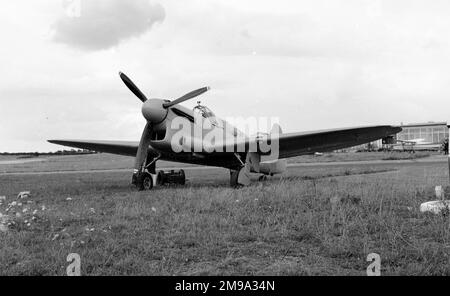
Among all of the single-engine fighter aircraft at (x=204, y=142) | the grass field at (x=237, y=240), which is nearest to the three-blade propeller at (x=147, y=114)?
the single-engine fighter aircraft at (x=204, y=142)

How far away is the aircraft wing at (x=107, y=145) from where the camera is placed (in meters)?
17.7

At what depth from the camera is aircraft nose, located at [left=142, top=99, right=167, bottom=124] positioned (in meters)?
13.7

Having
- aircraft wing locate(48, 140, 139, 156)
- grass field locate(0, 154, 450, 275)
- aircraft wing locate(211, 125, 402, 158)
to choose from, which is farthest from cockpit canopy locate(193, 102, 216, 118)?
grass field locate(0, 154, 450, 275)

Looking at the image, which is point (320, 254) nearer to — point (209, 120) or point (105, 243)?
point (105, 243)

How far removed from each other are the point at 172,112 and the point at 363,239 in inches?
399

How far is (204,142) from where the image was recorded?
1507cm

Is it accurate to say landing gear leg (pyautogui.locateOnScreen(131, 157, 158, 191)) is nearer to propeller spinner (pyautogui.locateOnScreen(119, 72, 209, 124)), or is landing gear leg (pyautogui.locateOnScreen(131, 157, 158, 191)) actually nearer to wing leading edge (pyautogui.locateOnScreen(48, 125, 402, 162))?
propeller spinner (pyautogui.locateOnScreen(119, 72, 209, 124))

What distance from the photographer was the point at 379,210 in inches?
265

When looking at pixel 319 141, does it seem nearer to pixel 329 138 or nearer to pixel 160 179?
pixel 329 138

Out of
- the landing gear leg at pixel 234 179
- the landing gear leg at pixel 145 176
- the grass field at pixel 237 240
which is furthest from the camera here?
the landing gear leg at pixel 234 179

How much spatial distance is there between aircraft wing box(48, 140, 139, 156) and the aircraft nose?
413 cm

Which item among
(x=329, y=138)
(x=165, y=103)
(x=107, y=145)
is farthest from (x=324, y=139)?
(x=107, y=145)

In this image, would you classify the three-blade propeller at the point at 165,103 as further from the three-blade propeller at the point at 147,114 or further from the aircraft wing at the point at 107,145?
the aircraft wing at the point at 107,145

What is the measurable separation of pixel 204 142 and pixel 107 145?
205 inches
